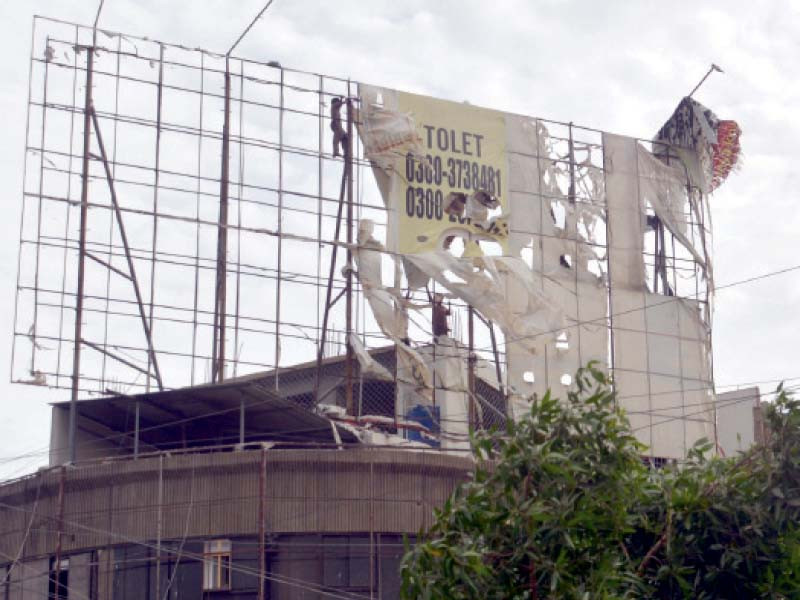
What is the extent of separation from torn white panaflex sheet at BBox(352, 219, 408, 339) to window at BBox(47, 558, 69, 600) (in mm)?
8032

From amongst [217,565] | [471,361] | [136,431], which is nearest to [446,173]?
[471,361]

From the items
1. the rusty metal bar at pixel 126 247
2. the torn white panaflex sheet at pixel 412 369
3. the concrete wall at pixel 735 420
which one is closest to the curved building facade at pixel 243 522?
the rusty metal bar at pixel 126 247

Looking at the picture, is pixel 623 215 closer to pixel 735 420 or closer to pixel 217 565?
pixel 735 420

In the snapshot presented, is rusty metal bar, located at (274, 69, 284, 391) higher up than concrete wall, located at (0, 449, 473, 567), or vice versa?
rusty metal bar, located at (274, 69, 284, 391)

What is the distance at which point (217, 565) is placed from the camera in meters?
24.9

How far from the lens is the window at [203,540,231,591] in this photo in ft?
81.3

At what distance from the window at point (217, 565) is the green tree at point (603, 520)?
10217 millimetres

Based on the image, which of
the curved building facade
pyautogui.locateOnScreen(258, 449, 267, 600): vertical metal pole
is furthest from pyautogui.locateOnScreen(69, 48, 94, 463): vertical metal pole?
pyautogui.locateOnScreen(258, 449, 267, 600): vertical metal pole

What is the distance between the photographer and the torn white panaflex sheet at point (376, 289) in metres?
30.1

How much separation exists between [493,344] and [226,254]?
5956 millimetres

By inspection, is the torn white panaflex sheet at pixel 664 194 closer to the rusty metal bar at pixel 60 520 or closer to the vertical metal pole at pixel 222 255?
the vertical metal pole at pixel 222 255

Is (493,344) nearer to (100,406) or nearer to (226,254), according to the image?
(226,254)

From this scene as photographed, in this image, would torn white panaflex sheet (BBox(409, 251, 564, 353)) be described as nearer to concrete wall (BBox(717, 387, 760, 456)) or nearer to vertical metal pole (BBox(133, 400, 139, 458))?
vertical metal pole (BBox(133, 400, 139, 458))

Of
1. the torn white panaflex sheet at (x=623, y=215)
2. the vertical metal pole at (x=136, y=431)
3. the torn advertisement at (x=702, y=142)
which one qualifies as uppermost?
the torn advertisement at (x=702, y=142)
